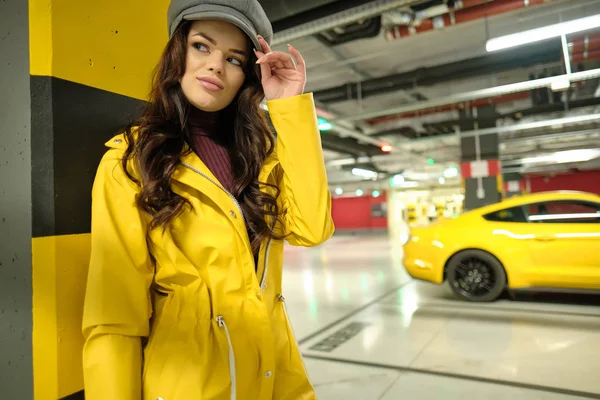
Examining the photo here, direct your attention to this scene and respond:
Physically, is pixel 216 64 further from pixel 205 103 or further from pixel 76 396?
pixel 76 396

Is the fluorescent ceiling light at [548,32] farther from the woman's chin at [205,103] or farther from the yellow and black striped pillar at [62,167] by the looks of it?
the yellow and black striped pillar at [62,167]

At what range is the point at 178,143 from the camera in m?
0.97

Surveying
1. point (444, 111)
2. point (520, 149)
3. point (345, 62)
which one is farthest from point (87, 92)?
point (520, 149)

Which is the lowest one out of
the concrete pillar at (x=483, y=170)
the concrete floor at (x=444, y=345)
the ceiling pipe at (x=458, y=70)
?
the concrete floor at (x=444, y=345)

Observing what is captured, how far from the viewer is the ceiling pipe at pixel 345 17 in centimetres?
375

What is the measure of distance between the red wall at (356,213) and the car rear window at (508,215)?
19.9 metres

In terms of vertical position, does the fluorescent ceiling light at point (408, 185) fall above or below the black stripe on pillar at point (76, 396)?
above

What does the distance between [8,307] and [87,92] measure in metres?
0.60

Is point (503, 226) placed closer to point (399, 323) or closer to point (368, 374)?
point (399, 323)

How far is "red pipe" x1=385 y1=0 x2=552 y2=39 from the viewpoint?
480 centimetres

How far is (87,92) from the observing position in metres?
1.06

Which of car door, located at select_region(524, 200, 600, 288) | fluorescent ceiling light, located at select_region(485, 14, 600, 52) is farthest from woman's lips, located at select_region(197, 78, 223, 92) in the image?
car door, located at select_region(524, 200, 600, 288)

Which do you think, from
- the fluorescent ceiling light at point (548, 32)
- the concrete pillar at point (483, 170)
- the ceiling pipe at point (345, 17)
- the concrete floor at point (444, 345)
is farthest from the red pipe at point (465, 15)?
the concrete pillar at point (483, 170)

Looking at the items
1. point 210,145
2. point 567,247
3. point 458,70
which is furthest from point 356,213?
point 210,145
